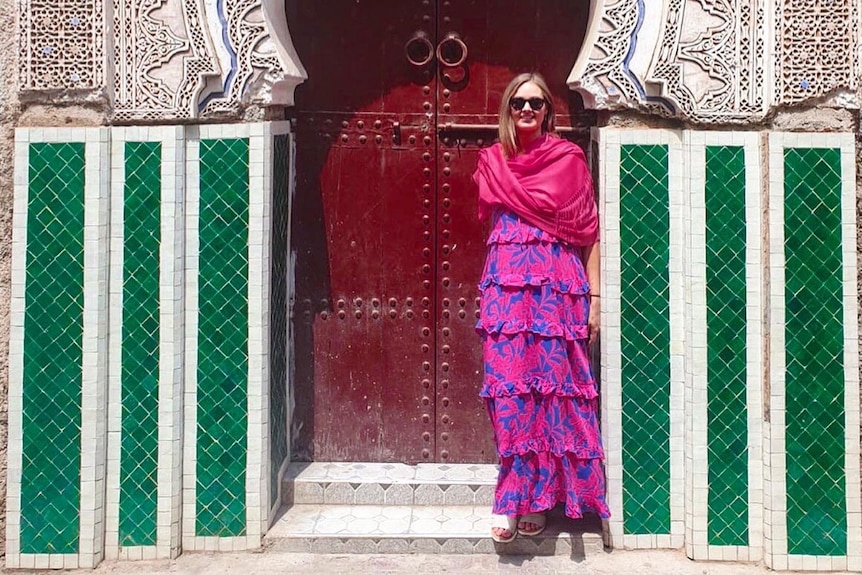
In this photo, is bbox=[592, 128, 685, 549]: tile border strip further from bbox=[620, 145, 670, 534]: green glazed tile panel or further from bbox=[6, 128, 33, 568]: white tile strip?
bbox=[6, 128, 33, 568]: white tile strip

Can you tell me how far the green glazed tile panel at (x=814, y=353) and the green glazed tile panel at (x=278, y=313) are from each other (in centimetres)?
192

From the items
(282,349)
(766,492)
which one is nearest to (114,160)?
(282,349)

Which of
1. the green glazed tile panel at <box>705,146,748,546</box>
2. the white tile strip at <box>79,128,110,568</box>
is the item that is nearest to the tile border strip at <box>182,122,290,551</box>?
the white tile strip at <box>79,128,110,568</box>

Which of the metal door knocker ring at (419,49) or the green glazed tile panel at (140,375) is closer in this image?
the green glazed tile panel at (140,375)

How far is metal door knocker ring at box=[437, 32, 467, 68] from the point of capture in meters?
4.52

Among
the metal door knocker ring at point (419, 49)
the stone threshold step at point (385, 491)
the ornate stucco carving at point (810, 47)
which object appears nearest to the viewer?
the ornate stucco carving at point (810, 47)

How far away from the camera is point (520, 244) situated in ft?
13.3

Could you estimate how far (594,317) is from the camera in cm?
411

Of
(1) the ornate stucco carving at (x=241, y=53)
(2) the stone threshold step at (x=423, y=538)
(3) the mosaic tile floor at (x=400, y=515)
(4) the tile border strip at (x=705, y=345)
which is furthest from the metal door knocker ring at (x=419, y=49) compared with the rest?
(2) the stone threshold step at (x=423, y=538)

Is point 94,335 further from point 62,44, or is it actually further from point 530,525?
point 530,525

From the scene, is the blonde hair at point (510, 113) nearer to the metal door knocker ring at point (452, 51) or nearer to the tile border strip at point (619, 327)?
the tile border strip at point (619, 327)

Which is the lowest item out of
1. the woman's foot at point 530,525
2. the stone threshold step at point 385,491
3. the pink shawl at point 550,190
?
the woman's foot at point 530,525

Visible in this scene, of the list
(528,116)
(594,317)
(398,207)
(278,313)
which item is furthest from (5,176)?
(594,317)

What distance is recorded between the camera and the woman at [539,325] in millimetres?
4020
